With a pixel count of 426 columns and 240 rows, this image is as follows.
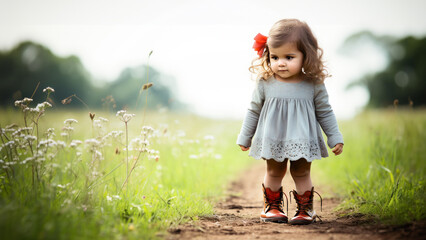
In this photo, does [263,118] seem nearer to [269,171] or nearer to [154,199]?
Result: [269,171]

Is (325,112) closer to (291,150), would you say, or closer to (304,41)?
(291,150)

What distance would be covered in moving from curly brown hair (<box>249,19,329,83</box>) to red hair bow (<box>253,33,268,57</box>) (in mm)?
188

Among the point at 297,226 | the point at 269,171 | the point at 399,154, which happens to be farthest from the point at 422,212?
the point at 399,154

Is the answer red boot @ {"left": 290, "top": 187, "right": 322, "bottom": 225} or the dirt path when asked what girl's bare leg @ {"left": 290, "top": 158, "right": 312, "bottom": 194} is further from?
the dirt path

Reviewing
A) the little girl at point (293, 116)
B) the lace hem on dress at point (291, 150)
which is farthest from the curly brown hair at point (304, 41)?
the lace hem on dress at point (291, 150)

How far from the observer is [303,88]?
3.24 metres

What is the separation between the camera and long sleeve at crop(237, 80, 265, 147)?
339cm

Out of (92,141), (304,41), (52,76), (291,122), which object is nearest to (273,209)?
(291,122)

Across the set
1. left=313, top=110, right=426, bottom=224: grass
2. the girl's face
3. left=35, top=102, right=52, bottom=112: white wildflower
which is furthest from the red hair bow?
left=35, top=102, right=52, bottom=112: white wildflower

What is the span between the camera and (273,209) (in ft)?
10.6

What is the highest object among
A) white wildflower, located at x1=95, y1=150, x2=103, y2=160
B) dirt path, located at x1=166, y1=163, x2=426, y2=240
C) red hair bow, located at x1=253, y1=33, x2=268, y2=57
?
red hair bow, located at x1=253, y1=33, x2=268, y2=57

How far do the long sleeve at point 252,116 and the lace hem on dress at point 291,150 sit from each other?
21 cm

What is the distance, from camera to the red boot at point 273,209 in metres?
3.17

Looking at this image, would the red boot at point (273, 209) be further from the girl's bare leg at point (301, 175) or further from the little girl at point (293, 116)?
the girl's bare leg at point (301, 175)
